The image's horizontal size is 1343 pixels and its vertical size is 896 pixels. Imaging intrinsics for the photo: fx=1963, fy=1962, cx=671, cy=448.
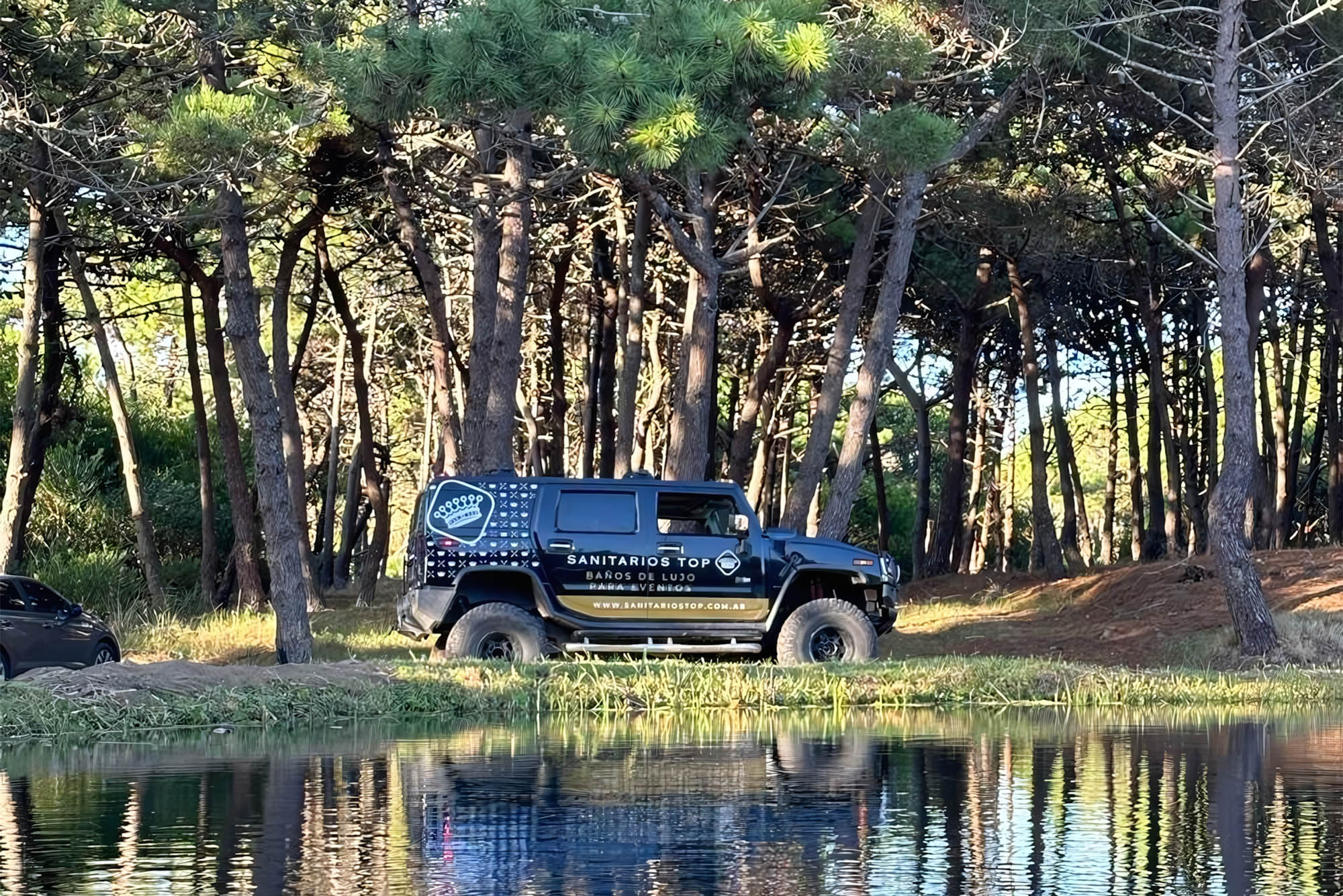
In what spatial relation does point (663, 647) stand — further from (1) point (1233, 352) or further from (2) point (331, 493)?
(2) point (331, 493)

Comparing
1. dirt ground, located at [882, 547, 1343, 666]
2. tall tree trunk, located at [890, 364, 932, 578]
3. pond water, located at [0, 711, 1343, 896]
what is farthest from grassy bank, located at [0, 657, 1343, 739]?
tall tree trunk, located at [890, 364, 932, 578]

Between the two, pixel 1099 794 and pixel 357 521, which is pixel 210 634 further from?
pixel 357 521

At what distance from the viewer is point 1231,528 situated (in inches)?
853

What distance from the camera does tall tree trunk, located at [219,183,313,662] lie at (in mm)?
21047

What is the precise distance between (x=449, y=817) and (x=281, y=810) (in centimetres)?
102

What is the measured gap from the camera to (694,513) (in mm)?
21203

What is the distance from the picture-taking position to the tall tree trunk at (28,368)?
2502cm

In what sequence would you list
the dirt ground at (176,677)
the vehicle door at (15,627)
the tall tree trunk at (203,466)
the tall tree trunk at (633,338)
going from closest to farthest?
the dirt ground at (176,677) → the vehicle door at (15,627) → the tall tree trunk at (633,338) → the tall tree trunk at (203,466)

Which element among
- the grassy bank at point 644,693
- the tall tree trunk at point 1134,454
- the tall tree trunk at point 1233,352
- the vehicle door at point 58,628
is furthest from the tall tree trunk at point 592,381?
the grassy bank at point 644,693

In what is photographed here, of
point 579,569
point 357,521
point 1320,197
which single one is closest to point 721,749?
point 579,569

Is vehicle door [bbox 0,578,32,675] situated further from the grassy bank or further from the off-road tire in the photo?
the grassy bank

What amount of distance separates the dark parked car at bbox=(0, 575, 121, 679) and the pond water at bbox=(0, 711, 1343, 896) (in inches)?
271

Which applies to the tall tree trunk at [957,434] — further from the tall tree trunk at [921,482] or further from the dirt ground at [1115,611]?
the dirt ground at [1115,611]

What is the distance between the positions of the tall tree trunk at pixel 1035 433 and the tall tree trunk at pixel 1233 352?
34.4 ft
